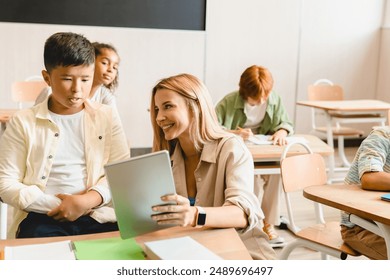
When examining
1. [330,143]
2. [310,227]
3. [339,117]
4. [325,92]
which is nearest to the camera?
[310,227]

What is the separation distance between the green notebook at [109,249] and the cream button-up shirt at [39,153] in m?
0.39

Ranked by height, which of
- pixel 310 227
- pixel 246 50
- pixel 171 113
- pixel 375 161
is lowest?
pixel 310 227

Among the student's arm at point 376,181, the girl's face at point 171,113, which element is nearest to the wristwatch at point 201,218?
the girl's face at point 171,113

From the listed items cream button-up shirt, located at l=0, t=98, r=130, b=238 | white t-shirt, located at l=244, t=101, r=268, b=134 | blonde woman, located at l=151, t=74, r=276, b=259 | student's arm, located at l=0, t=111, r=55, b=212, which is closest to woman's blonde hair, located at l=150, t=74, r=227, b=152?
blonde woman, located at l=151, t=74, r=276, b=259

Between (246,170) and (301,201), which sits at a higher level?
(246,170)

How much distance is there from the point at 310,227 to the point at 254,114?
1.37m

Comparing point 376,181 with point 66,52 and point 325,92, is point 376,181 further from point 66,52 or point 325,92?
point 325,92

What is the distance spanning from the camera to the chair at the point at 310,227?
233 cm

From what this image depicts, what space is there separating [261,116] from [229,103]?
0.71 feet

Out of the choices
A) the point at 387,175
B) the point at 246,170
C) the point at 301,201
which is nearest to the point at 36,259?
the point at 246,170

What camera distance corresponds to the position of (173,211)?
58.4 inches

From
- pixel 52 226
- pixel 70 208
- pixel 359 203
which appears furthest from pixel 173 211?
pixel 359 203
